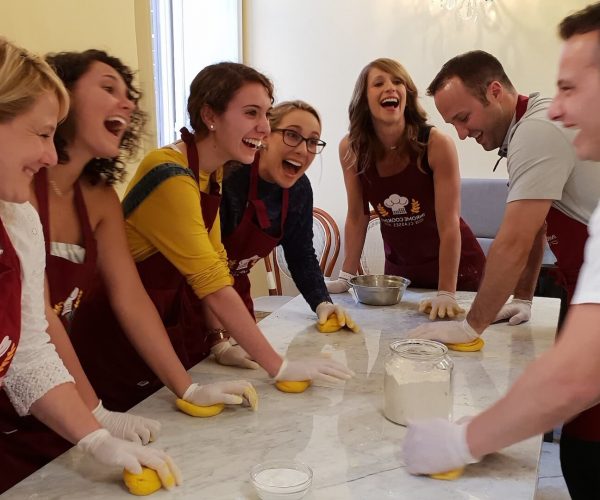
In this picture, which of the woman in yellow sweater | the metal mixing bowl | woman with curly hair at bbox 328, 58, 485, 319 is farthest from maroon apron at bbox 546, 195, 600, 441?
the woman in yellow sweater

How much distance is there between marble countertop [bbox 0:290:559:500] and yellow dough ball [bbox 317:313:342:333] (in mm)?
125

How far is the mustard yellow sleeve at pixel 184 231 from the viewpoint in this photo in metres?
1.39

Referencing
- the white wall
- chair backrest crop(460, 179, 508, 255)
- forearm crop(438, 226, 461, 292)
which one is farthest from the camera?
chair backrest crop(460, 179, 508, 255)

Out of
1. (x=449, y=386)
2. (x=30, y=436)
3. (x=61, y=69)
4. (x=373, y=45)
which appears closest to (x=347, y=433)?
(x=449, y=386)

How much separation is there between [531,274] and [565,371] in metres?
1.35

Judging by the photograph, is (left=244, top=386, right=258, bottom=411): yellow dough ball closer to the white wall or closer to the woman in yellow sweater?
the woman in yellow sweater

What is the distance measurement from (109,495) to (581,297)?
76cm

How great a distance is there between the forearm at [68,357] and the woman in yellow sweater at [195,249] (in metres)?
0.32

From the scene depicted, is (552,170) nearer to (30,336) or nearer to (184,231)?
(184,231)

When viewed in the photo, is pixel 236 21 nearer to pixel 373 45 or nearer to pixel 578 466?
pixel 373 45

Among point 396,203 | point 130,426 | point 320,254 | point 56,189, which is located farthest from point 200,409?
point 320,254

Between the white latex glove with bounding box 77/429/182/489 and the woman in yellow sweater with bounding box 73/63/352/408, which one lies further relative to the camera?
the woman in yellow sweater with bounding box 73/63/352/408

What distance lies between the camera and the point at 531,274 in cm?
209

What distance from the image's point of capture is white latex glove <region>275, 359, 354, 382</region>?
4.40 ft
